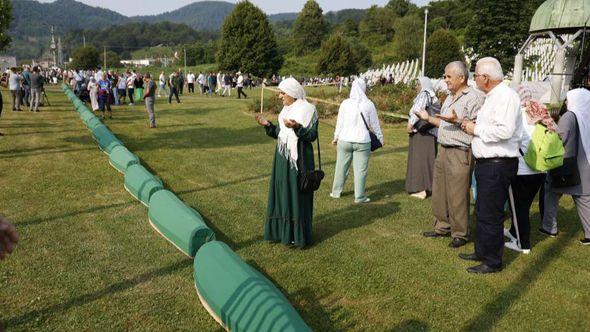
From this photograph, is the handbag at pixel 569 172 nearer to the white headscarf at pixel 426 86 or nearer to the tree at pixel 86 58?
the white headscarf at pixel 426 86

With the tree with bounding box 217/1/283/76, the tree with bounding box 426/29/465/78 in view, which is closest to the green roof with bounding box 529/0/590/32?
the tree with bounding box 217/1/283/76

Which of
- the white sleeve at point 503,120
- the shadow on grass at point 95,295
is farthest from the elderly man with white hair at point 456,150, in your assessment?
the shadow on grass at point 95,295

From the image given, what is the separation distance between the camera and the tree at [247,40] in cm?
4316

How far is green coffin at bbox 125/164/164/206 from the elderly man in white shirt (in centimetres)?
458

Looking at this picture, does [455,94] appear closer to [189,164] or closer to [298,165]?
[298,165]

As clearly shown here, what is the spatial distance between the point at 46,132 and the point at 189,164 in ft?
22.4

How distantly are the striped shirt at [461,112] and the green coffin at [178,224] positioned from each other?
2991 mm

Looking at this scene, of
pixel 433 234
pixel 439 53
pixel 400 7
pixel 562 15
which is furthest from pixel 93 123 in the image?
pixel 400 7

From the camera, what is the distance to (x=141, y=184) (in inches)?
291

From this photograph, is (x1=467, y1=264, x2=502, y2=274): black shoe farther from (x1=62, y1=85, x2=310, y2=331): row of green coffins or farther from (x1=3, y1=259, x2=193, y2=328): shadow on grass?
(x1=3, y1=259, x2=193, y2=328): shadow on grass

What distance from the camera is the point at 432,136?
26.3 feet

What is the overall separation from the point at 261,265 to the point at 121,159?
5347 millimetres

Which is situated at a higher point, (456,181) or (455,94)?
(455,94)

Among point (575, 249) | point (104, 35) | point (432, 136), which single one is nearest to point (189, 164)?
point (432, 136)
